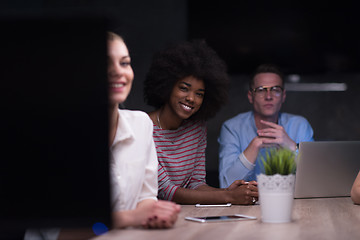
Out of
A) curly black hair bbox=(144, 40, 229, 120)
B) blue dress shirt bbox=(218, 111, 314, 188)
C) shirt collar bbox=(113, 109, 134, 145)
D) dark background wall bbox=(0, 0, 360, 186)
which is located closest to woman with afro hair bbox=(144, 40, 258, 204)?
curly black hair bbox=(144, 40, 229, 120)

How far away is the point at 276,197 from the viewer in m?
1.54

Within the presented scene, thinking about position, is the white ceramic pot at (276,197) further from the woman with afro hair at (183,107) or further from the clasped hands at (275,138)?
the clasped hands at (275,138)

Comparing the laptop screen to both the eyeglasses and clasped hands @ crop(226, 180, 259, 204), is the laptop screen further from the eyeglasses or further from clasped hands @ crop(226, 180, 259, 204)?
the eyeglasses

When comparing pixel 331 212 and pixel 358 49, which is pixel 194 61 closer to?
pixel 331 212

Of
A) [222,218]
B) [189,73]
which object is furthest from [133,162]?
[189,73]

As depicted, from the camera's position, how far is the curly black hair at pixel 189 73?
111 inches

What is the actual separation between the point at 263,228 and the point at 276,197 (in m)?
0.12

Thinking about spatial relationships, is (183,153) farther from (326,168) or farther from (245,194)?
(326,168)

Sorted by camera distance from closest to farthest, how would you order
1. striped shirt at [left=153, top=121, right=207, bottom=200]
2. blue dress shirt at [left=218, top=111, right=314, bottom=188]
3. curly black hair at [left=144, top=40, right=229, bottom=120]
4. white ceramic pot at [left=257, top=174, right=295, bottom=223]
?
white ceramic pot at [left=257, top=174, right=295, bottom=223]
striped shirt at [left=153, top=121, right=207, bottom=200]
curly black hair at [left=144, top=40, right=229, bottom=120]
blue dress shirt at [left=218, top=111, right=314, bottom=188]

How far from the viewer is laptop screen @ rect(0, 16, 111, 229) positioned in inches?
31.9

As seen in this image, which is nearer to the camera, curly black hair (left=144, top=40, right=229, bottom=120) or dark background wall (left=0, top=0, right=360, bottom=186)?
curly black hair (left=144, top=40, right=229, bottom=120)

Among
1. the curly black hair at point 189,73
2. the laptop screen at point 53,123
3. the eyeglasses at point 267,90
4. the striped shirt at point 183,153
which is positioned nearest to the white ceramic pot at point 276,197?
the laptop screen at point 53,123

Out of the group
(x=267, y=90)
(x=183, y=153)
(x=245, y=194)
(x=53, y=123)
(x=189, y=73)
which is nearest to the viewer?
(x=53, y=123)

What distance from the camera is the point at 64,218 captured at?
0.83 m
